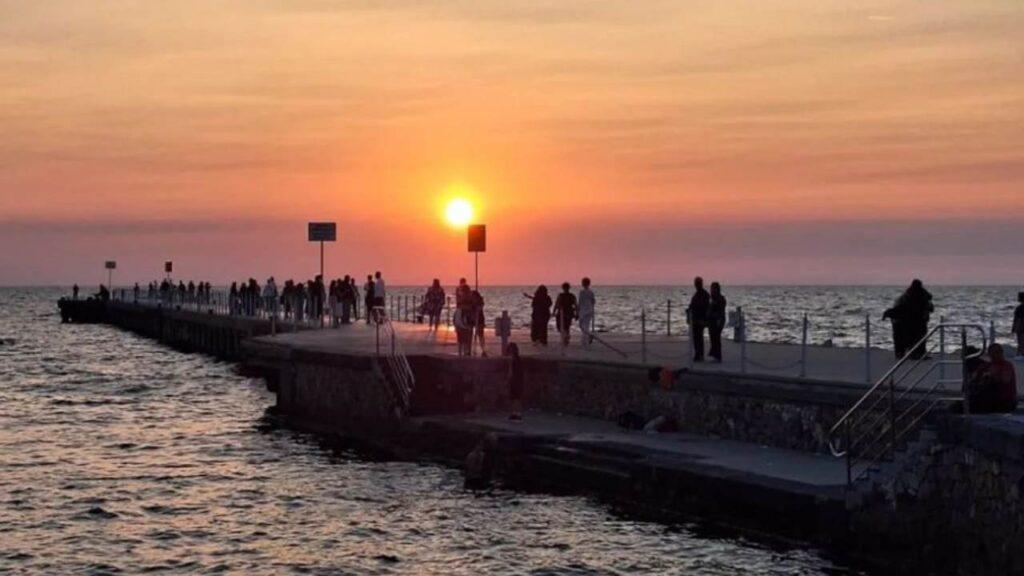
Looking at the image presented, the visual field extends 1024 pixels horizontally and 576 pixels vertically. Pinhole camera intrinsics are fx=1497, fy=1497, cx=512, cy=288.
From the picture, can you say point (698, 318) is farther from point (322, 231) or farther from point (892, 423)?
point (322, 231)

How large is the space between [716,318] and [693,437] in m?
4.44

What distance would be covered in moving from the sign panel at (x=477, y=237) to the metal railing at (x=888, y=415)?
49.4 ft

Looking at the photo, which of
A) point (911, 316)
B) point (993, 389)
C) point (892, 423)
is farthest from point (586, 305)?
point (993, 389)

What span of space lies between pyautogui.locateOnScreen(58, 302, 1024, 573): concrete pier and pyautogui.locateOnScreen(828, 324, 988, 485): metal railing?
15.4 inches

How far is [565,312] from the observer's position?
3728 cm

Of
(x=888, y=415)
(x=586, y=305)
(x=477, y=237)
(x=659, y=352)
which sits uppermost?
(x=477, y=237)

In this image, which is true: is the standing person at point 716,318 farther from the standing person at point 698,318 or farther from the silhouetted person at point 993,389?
the silhouetted person at point 993,389

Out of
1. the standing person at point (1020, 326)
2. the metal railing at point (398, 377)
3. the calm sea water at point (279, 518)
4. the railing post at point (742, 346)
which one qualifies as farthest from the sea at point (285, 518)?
the standing person at point (1020, 326)

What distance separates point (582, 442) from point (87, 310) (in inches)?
4698

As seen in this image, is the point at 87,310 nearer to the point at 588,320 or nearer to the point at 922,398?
the point at 588,320

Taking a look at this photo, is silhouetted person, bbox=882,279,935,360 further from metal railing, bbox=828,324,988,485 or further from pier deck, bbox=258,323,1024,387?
metal railing, bbox=828,324,988,485

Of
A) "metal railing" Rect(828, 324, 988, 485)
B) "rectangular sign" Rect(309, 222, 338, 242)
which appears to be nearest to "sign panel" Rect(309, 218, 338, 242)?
"rectangular sign" Rect(309, 222, 338, 242)

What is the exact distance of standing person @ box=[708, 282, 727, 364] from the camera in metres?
31.0

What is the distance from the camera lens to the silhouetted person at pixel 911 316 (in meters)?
29.0
